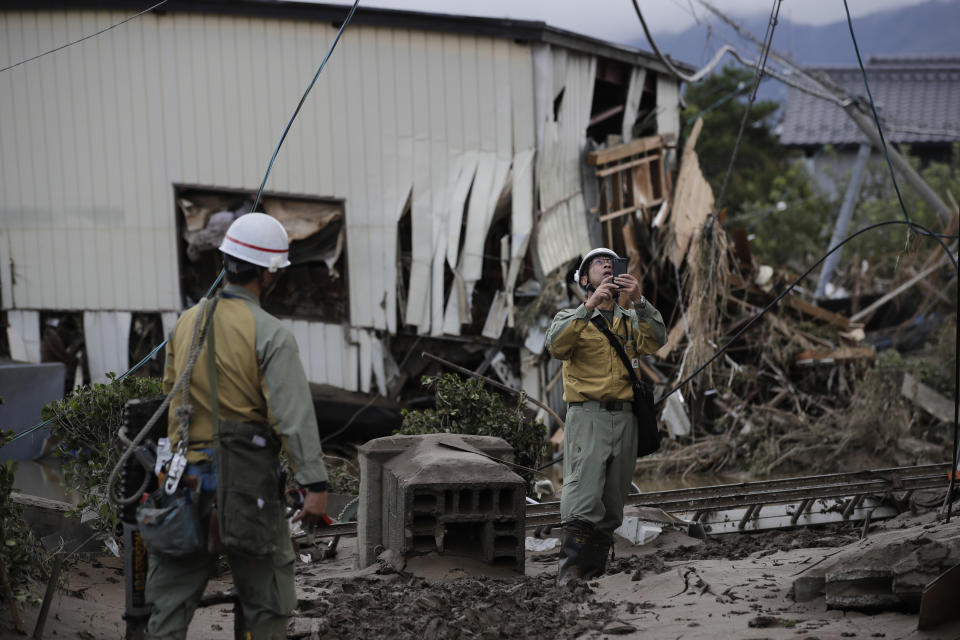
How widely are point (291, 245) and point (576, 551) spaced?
8.39 m

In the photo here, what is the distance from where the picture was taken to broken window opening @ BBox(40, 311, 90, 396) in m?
14.3

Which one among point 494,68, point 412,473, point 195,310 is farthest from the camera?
point 494,68

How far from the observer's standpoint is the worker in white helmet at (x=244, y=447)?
4.09m

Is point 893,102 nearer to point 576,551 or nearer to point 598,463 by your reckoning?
point 598,463

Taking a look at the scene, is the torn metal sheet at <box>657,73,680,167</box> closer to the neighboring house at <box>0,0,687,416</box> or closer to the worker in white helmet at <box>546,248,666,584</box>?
the neighboring house at <box>0,0,687,416</box>

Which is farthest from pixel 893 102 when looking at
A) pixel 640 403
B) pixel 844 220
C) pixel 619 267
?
pixel 640 403

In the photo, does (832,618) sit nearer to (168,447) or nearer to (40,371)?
(168,447)

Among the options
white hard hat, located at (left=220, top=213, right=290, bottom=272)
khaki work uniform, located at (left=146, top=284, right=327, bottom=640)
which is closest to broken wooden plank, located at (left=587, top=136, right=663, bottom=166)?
white hard hat, located at (left=220, top=213, right=290, bottom=272)

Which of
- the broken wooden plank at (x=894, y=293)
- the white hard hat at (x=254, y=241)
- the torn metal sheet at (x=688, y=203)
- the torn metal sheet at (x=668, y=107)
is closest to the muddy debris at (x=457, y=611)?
the white hard hat at (x=254, y=241)

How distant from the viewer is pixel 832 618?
4.89 m

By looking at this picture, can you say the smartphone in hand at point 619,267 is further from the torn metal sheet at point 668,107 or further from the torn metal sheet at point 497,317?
the torn metal sheet at point 668,107

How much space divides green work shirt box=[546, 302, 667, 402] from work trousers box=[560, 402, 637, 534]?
0.11 meters

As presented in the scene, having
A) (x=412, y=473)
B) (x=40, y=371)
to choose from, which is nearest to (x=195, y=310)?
(x=412, y=473)

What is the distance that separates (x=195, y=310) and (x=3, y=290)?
11.6 metres
